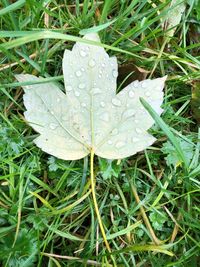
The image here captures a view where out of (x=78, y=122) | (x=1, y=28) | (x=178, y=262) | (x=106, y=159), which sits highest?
(x=1, y=28)

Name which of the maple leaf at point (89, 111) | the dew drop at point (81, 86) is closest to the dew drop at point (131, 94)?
the maple leaf at point (89, 111)

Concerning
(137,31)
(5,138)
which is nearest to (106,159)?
(5,138)

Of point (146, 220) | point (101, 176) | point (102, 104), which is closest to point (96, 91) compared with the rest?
point (102, 104)

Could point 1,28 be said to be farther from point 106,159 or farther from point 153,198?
point 153,198

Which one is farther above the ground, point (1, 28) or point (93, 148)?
point (1, 28)

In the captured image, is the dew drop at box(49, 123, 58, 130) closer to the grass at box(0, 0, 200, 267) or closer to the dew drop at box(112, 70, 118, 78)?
the grass at box(0, 0, 200, 267)

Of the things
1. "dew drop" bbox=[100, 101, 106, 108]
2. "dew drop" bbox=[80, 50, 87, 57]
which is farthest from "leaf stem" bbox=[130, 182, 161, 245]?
"dew drop" bbox=[80, 50, 87, 57]
